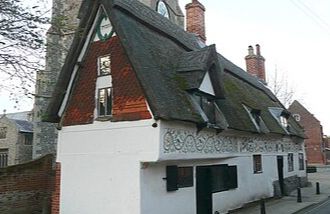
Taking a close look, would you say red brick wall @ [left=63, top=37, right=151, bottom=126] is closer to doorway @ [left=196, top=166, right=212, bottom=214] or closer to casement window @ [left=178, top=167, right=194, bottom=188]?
casement window @ [left=178, top=167, right=194, bottom=188]

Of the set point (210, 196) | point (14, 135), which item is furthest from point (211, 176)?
point (14, 135)

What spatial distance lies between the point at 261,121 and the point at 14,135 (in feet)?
91.5

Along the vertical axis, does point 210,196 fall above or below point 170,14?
below

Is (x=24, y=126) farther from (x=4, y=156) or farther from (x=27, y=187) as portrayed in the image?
(x=27, y=187)

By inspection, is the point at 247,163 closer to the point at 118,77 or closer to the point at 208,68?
the point at 208,68

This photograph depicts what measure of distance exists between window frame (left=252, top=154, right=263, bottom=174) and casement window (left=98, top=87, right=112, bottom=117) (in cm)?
869

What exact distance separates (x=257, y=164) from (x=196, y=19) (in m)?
9.09

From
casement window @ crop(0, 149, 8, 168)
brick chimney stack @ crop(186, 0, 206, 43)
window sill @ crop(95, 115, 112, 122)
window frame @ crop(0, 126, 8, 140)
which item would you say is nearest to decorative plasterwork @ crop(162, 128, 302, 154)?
window sill @ crop(95, 115, 112, 122)

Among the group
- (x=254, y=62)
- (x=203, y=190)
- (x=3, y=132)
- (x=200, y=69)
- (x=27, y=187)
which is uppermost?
(x=254, y=62)

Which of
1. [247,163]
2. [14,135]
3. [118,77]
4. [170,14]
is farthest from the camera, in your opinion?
[14,135]

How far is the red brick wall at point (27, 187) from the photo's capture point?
13.6m

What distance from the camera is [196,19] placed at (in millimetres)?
21703

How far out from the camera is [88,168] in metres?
11.7

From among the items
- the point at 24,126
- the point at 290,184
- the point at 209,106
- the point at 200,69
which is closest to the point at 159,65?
the point at 200,69
